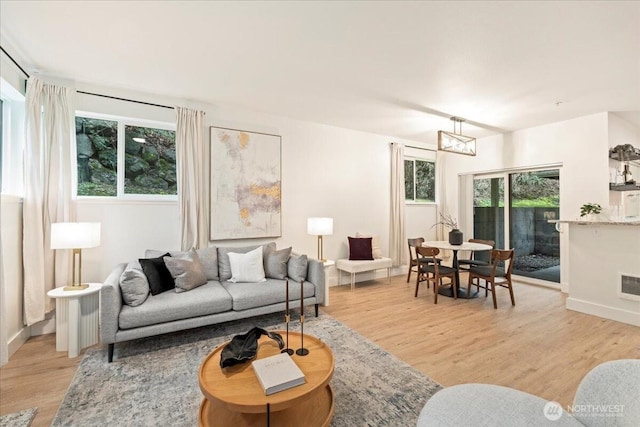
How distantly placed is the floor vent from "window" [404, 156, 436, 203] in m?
3.37

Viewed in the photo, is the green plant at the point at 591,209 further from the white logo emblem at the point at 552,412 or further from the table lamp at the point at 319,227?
the white logo emblem at the point at 552,412

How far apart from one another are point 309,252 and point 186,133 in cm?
256

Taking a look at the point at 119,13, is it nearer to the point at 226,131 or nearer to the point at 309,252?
the point at 226,131

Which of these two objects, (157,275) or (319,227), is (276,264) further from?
(157,275)

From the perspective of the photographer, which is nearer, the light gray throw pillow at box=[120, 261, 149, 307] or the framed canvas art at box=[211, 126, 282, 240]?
the light gray throw pillow at box=[120, 261, 149, 307]

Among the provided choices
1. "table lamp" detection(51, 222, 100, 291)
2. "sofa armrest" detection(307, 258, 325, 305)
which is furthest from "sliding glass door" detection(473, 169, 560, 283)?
"table lamp" detection(51, 222, 100, 291)

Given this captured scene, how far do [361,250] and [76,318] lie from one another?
383 centimetres

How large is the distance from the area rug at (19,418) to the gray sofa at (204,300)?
0.61 meters

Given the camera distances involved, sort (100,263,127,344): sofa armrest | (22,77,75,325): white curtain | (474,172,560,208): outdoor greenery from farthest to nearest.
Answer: (474,172,560,208): outdoor greenery
(22,77,75,325): white curtain
(100,263,127,344): sofa armrest

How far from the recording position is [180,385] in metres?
2.20

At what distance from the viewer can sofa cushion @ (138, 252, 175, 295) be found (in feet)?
9.82

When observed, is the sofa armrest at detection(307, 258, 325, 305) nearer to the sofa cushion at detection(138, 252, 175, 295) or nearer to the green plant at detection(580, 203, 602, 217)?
the sofa cushion at detection(138, 252, 175, 295)

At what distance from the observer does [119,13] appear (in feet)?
7.18

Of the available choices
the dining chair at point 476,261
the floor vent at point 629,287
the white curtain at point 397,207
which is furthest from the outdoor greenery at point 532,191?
the white curtain at point 397,207
